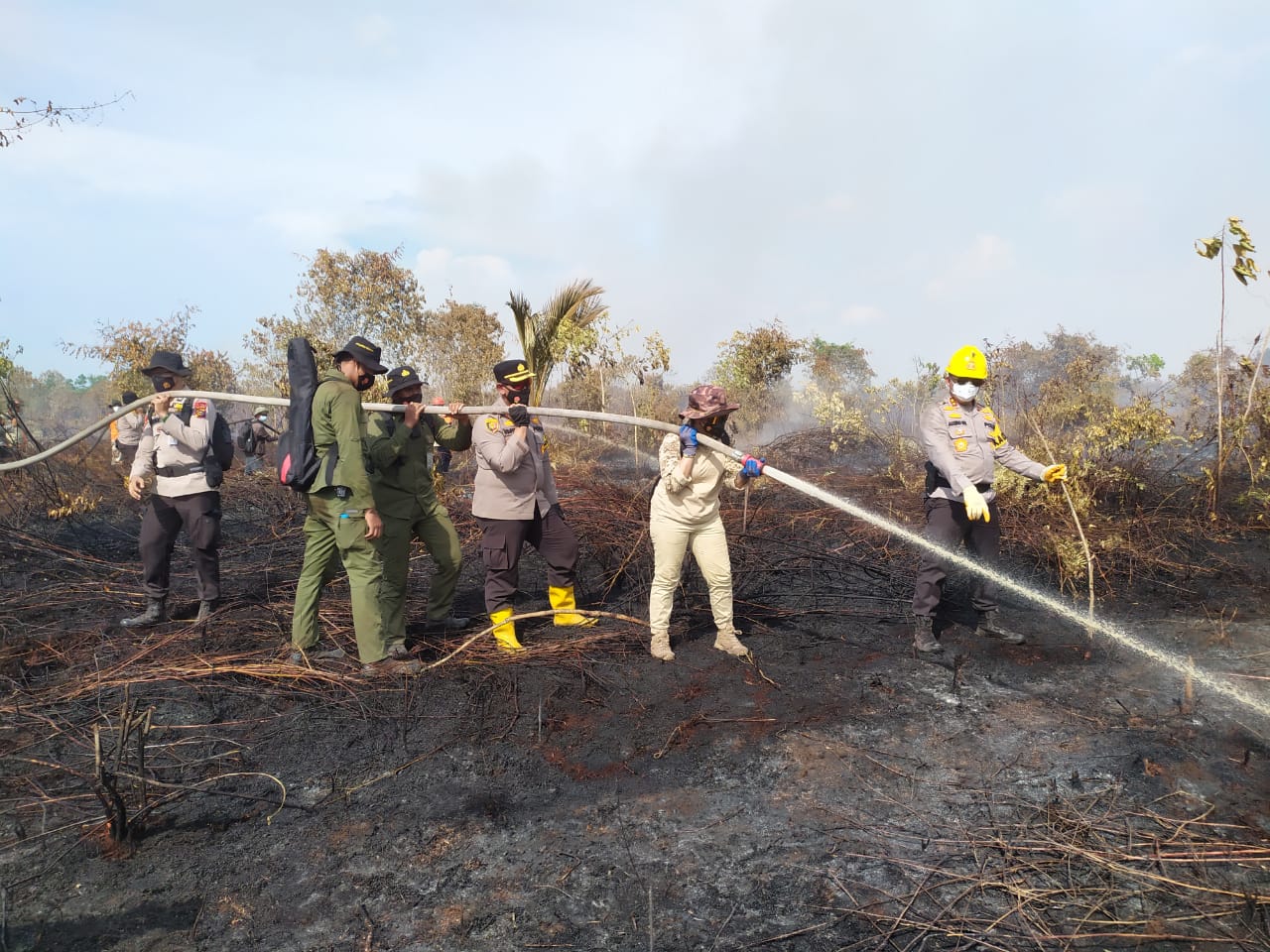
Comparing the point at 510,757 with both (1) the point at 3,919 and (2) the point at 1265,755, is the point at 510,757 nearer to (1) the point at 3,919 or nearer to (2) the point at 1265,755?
(1) the point at 3,919

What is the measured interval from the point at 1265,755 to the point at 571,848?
327cm

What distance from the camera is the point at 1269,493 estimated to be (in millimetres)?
6816

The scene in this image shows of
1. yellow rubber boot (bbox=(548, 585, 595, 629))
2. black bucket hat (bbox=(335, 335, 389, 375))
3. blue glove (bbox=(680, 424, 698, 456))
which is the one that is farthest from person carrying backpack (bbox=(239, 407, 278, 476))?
blue glove (bbox=(680, 424, 698, 456))

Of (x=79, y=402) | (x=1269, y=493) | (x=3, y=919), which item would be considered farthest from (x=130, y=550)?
(x=79, y=402)

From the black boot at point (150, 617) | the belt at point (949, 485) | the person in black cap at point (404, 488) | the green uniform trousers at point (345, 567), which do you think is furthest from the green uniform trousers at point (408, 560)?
the belt at point (949, 485)

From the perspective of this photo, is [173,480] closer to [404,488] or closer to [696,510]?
[404,488]

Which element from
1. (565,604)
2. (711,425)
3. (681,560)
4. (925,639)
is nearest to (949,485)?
(925,639)

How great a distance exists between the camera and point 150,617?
17.5ft

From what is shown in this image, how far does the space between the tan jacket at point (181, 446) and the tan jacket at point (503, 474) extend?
2.01m

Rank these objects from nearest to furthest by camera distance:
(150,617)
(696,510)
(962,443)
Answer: (696,510), (962,443), (150,617)

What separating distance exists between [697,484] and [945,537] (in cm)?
173

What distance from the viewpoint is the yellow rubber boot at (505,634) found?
485cm

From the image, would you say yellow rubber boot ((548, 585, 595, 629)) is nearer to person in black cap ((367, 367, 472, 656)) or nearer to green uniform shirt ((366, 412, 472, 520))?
person in black cap ((367, 367, 472, 656))

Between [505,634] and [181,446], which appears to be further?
[181,446]
